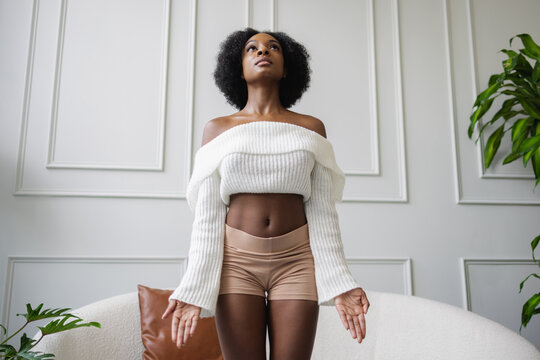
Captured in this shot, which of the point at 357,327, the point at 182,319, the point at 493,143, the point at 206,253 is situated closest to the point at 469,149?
the point at 493,143

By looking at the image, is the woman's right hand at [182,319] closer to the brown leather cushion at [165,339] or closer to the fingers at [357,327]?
the fingers at [357,327]

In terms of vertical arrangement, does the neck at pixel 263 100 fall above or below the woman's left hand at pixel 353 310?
above

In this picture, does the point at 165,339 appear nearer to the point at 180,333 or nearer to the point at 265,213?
the point at 180,333

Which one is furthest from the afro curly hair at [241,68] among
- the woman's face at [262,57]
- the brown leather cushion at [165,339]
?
the brown leather cushion at [165,339]

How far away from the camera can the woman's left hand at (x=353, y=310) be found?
1.10m

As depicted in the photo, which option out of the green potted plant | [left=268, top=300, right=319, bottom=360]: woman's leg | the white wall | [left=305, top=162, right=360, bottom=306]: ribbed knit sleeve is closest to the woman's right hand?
[left=268, top=300, right=319, bottom=360]: woman's leg

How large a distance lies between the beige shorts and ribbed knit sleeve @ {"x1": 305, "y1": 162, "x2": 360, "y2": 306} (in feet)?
0.11

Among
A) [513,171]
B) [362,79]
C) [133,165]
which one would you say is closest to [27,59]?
[133,165]

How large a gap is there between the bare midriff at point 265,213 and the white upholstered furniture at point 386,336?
2.81 feet

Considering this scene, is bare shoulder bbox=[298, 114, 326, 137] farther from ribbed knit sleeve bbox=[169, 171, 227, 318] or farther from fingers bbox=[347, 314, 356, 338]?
fingers bbox=[347, 314, 356, 338]

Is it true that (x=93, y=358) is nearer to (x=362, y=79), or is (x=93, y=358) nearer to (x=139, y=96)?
(x=139, y=96)

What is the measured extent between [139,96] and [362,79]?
131 cm

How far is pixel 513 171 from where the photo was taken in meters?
2.70

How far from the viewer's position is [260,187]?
1186mm
